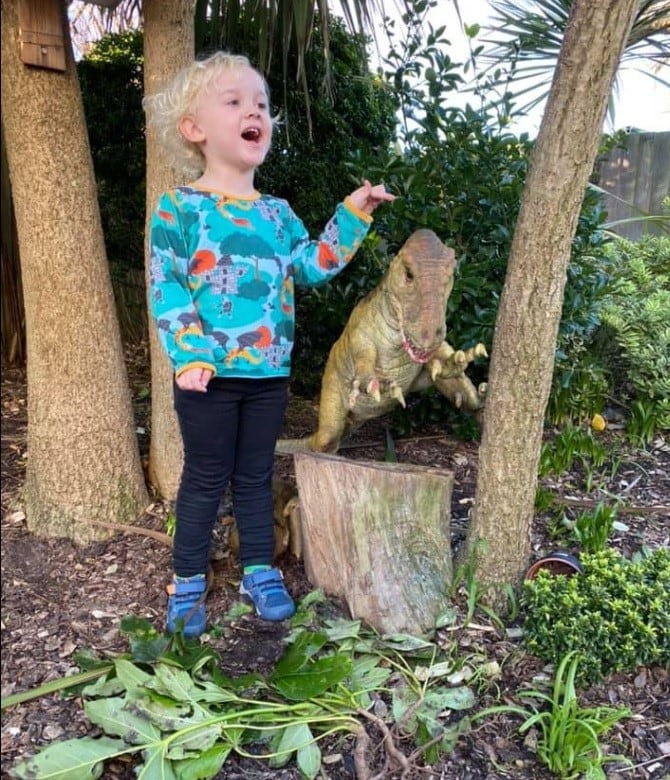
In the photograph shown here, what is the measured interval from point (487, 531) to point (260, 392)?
2.56ft

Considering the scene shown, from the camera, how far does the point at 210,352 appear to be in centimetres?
182

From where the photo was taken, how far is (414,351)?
6.75 feet

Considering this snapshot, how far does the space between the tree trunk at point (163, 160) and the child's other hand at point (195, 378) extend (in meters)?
0.56

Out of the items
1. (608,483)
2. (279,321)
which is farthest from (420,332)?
(608,483)

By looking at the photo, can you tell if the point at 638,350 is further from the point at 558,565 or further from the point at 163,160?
the point at 163,160

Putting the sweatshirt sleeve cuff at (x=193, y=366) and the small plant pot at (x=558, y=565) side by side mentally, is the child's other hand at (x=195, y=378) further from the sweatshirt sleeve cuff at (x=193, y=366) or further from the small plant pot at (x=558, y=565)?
the small plant pot at (x=558, y=565)

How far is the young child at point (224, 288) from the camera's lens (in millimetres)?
1851

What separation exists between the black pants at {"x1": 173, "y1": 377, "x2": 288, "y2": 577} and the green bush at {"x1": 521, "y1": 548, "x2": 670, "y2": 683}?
0.82 metres

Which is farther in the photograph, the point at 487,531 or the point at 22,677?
the point at 487,531

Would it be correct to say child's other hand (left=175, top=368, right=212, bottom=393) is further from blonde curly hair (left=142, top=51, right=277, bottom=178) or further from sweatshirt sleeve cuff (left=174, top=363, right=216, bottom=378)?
blonde curly hair (left=142, top=51, right=277, bottom=178)

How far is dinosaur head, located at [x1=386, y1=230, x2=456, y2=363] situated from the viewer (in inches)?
76.2

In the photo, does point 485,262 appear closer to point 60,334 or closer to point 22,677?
point 60,334

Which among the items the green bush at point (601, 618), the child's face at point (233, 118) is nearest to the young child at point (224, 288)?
the child's face at point (233, 118)

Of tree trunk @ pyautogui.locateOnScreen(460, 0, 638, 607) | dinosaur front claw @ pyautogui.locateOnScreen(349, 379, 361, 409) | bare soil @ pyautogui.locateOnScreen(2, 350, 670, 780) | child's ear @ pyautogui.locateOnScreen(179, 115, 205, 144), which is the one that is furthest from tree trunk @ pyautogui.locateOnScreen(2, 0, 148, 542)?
tree trunk @ pyautogui.locateOnScreen(460, 0, 638, 607)
